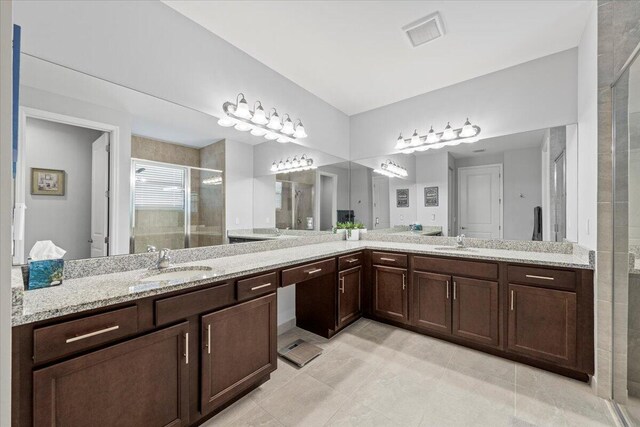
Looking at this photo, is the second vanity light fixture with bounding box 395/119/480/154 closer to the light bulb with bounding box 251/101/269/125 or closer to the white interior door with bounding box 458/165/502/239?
the white interior door with bounding box 458/165/502/239

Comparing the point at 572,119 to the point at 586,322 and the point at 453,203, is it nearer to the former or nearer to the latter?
the point at 453,203

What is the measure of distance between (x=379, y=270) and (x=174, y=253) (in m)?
1.97

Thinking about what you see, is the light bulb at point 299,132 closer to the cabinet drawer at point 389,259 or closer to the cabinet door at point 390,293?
the cabinet drawer at point 389,259

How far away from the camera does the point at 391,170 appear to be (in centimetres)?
355

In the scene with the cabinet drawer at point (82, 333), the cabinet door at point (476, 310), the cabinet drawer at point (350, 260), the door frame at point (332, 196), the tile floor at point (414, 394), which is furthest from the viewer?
the door frame at point (332, 196)

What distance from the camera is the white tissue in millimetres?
1368

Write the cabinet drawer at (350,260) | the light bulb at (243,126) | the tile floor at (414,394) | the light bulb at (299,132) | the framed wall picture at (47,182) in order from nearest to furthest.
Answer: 1. the framed wall picture at (47,182)
2. the tile floor at (414,394)
3. the light bulb at (243,126)
4. the cabinet drawer at (350,260)
5. the light bulb at (299,132)

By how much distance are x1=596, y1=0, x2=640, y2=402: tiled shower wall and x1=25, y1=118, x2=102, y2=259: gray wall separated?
126 inches

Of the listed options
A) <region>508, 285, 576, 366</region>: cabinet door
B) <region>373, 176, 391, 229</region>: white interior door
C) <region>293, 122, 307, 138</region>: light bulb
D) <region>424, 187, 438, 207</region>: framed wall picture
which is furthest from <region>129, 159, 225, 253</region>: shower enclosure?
<region>508, 285, 576, 366</region>: cabinet door

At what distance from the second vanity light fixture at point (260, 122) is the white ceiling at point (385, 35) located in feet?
1.68

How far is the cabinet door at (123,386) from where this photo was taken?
1.04 meters

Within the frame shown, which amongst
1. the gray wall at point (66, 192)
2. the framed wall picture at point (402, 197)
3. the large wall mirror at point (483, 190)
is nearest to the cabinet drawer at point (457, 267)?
the large wall mirror at point (483, 190)

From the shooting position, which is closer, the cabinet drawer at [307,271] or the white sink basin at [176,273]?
the white sink basin at [176,273]

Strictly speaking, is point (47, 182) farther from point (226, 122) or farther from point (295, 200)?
point (295, 200)
